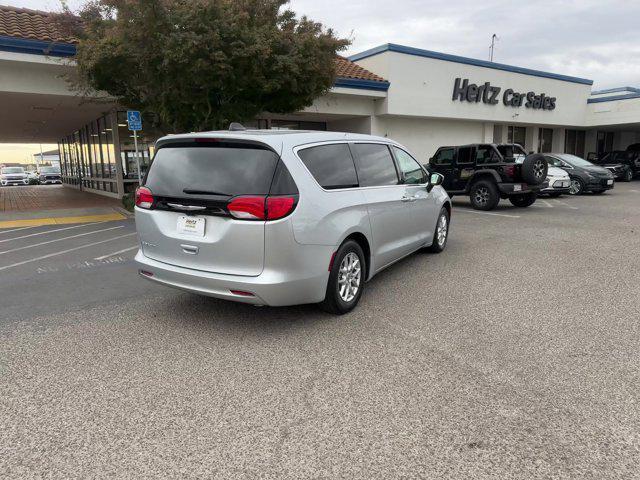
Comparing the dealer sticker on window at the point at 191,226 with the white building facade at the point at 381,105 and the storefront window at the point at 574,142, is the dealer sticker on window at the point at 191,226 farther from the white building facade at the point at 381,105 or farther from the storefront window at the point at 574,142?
the storefront window at the point at 574,142

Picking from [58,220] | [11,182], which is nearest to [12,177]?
[11,182]

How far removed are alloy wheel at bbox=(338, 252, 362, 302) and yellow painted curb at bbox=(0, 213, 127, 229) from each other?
9321 millimetres

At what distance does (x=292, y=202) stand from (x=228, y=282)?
860mm

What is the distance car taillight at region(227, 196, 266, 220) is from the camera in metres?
3.76

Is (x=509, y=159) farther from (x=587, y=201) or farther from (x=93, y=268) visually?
(x=93, y=268)

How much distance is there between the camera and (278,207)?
3.78 m

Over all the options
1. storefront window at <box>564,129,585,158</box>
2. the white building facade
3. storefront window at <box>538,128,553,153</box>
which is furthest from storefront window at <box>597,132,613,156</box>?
storefront window at <box>538,128,553,153</box>

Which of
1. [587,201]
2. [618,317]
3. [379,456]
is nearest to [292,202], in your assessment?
[379,456]

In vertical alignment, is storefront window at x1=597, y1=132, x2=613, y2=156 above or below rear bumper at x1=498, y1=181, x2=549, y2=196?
above

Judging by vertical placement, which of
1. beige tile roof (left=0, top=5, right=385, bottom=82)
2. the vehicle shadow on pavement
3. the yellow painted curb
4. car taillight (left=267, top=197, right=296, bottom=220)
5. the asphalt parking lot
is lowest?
the asphalt parking lot

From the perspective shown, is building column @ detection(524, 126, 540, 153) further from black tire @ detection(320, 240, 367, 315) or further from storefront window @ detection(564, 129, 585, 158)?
black tire @ detection(320, 240, 367, 315)

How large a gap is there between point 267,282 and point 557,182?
14485mm

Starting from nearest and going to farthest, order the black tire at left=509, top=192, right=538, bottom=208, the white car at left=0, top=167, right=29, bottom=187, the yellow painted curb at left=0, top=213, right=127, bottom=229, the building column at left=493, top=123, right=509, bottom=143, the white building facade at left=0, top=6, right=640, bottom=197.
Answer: the yellow painted curb at left=0, top=213, right=127, bottom=229 → the white building facade at left=0, top=6, right=640, bottom=197 → the black tire at left=509, top=192, right=538, bottom=208 → the building column at left=493, top=123, right=509, bottom=143 → the white car at left=0, top=167, right=29, bottom=187

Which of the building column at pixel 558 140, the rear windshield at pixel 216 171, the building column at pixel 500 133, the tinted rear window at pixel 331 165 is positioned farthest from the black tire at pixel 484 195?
the building column at pixel 558 140
